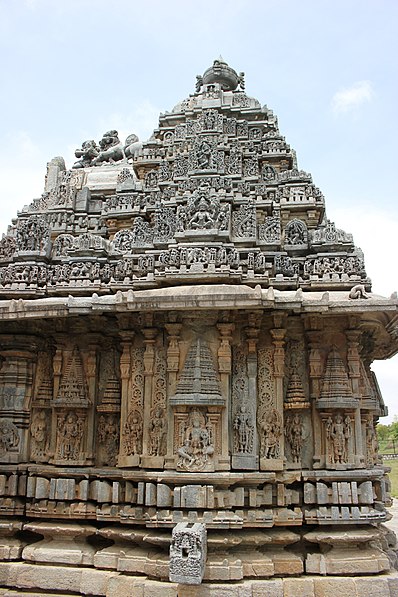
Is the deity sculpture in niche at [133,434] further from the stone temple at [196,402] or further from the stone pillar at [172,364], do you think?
the stone pillar at [172,364]

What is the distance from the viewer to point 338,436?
8.32 m

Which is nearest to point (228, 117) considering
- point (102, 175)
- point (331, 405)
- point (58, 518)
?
point (102, 175)

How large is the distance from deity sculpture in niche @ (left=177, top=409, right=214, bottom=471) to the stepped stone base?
1.50 m

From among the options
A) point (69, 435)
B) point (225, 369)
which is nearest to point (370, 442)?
point (225, 369)

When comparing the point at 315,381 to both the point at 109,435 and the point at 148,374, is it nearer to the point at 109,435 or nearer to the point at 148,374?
the point at 148,374

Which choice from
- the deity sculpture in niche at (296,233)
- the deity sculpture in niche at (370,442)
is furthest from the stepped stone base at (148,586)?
the deity sculpture in niche at (296,233)

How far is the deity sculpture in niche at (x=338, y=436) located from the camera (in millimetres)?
8273

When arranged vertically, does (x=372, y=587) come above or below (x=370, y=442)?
below

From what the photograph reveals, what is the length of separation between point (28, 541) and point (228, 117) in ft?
28.8

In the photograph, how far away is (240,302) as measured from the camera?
7730mm

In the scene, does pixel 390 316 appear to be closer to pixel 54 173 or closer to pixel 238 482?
pixel 238 482

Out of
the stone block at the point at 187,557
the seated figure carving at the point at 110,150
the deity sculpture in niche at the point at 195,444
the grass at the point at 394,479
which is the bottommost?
the stone block at the point at 187,557

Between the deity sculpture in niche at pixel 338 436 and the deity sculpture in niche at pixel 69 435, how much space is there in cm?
383

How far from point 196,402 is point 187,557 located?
196cm
